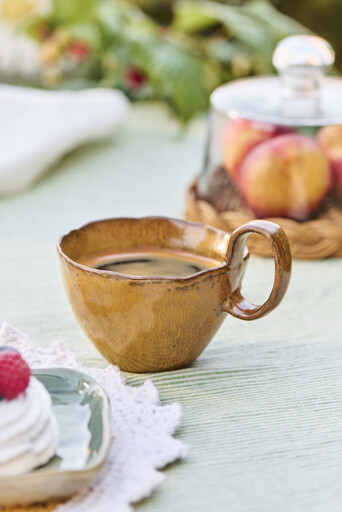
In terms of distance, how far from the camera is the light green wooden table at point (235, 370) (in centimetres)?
40

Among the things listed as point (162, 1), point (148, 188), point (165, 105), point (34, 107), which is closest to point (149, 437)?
point (148, 188)

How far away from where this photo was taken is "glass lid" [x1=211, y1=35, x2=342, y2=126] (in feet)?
2.53

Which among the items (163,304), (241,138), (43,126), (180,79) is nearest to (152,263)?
(163,304)

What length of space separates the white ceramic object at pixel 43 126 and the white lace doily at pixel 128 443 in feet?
1.48

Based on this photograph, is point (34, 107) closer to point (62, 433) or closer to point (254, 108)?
point (254, 108)

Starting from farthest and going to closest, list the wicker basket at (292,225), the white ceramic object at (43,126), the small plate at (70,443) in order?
1. the white ceramic object at (43,126)
2. the wicker basket at (292,225)
3. the small plate at (70,443)

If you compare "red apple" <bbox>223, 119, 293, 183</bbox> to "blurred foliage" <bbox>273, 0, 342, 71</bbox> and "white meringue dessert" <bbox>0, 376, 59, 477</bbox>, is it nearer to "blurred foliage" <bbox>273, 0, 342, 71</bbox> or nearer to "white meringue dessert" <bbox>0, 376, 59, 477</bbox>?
"white meringue dessert" <bbox>0, 376, 59, 477</bbox>

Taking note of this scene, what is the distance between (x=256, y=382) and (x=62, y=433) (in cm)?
17

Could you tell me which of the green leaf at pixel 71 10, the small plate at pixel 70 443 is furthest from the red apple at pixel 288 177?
the green leaf at pixel 71 10

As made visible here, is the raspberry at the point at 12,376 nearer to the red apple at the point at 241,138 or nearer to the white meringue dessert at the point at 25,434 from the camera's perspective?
Answer: the white meringue dessert at the point at 25,434

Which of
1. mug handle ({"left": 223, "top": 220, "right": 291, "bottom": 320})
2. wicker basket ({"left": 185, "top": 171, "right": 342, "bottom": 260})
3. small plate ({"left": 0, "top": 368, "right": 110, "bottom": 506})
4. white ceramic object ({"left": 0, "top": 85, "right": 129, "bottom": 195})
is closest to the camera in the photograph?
small plate ({"left": 0, "top": 368, "right": 110, "bottom": 506})

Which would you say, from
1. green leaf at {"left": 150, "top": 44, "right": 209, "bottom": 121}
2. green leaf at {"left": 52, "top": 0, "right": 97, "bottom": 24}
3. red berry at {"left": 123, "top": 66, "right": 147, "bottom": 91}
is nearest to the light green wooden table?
green leaf at {"left": 150, "top": 44, "right": 209, "bottom": 121}

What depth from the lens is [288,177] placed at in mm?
751

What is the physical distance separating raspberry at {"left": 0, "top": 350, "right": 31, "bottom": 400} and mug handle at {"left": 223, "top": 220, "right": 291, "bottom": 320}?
16cm
